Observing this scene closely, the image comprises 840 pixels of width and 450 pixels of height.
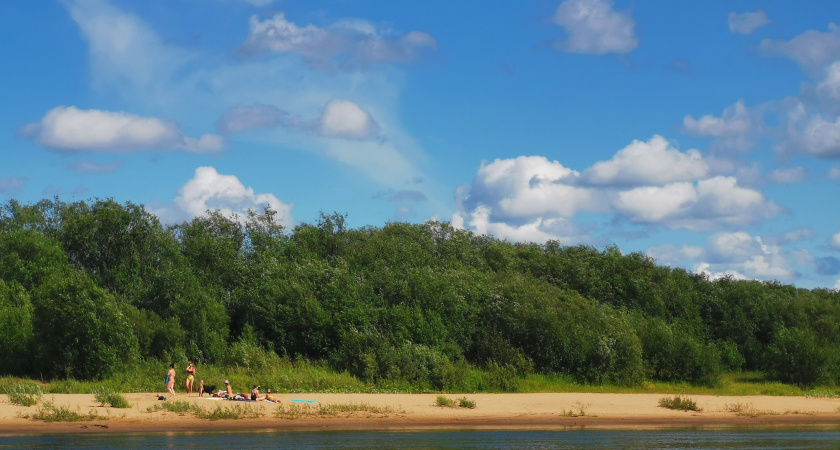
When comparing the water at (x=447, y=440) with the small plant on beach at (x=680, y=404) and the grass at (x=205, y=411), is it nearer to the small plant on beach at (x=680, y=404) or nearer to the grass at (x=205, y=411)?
the grass at (x=205, y=411)

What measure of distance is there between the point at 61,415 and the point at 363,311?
73.7 feet

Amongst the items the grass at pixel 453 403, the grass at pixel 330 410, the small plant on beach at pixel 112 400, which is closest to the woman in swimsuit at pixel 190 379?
the small plant on beach at pixel 112 400

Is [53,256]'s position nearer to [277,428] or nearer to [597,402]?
[277,428]

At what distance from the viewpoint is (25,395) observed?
35.5m

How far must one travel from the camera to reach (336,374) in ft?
156

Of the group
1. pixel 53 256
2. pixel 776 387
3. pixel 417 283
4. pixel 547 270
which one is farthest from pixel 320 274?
pixel 776 387

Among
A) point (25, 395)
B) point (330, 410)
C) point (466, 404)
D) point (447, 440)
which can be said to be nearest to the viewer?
point (447, 440)

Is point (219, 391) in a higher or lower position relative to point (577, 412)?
higher

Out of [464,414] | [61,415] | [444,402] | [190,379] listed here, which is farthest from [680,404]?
[61,415]

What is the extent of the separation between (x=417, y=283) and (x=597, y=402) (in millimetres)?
16672

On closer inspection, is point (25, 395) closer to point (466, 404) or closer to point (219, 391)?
point (219, 391)

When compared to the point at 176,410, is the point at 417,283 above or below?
above

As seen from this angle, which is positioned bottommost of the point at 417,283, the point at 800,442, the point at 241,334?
the point at 800,442

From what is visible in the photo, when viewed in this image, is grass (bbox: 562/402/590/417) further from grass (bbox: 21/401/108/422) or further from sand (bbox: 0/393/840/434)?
grass (bbox: 21/401/108/422)
